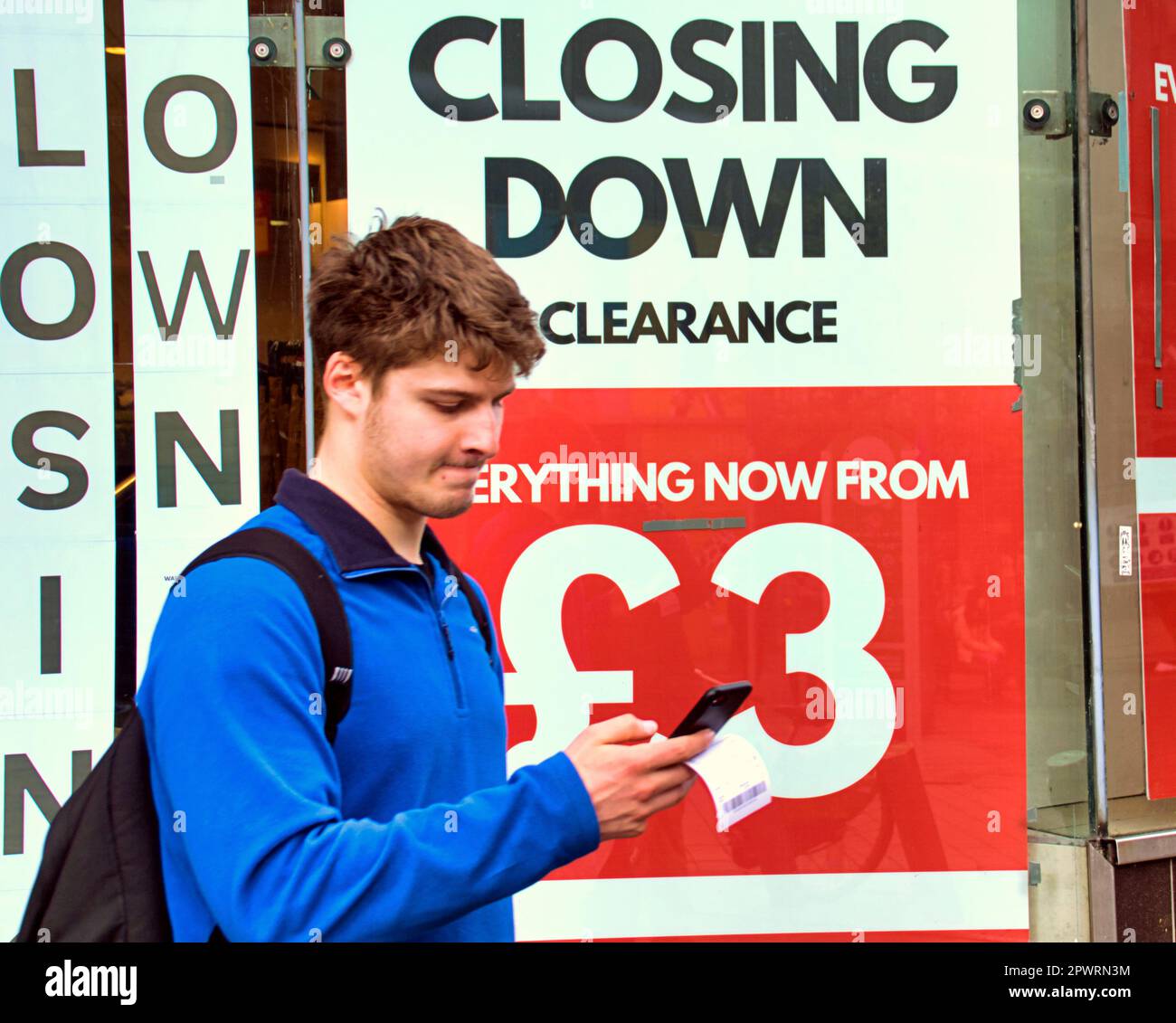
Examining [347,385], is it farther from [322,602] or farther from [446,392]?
[322,602]

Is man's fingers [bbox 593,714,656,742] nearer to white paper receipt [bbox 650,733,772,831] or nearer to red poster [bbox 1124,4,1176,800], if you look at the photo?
white paper receipt [bbox 650,733,772,831]

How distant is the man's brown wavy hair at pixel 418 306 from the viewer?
5.52 ft

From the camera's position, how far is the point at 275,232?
2.92 metres

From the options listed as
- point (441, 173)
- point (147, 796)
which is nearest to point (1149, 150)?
point (441, 173)

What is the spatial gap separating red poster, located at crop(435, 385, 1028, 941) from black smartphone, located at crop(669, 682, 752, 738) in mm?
1264

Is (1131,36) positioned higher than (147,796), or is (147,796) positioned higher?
(1131,36)

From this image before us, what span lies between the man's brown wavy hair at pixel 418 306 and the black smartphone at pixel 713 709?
55cm

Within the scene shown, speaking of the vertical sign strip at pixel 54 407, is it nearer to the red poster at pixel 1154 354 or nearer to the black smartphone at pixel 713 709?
the black smartphone at pixel 713 709

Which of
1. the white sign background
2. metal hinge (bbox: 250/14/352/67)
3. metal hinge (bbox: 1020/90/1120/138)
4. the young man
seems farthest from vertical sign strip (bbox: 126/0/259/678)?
Answer: metal hinge (bbox: 1020/90/1120/138)

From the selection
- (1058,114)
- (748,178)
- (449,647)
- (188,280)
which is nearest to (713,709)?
(449,647)

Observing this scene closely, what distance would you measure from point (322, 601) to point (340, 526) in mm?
139

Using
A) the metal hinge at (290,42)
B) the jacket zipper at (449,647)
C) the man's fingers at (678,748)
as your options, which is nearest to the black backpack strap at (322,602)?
the jacket zipper at (449,647)
